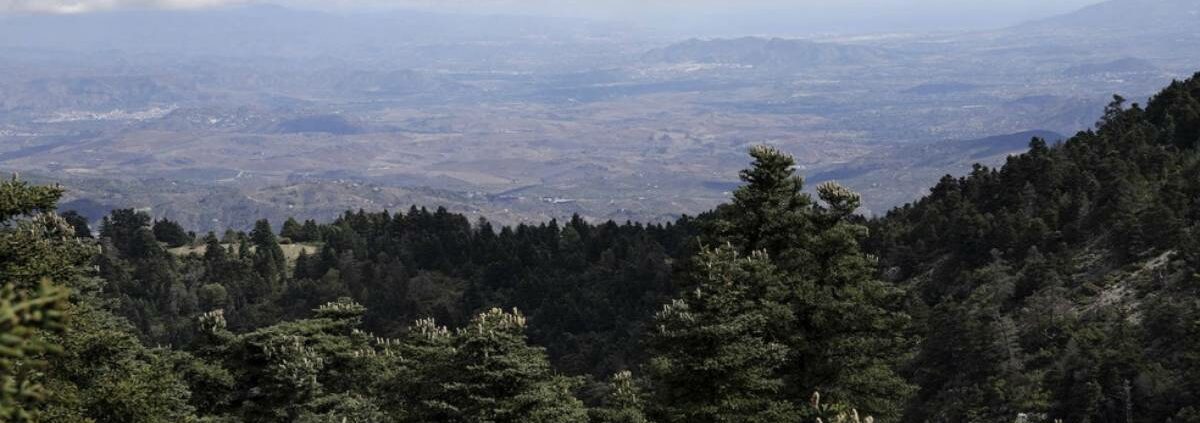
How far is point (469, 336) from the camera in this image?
20844 millimetres

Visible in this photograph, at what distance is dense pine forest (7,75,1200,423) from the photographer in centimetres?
1925

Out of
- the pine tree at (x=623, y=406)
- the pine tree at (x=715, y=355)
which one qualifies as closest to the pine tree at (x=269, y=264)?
the pine tree at (x=623, y=406)

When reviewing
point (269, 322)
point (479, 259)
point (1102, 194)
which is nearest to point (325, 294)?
point (269, 322)

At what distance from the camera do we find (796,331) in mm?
22797

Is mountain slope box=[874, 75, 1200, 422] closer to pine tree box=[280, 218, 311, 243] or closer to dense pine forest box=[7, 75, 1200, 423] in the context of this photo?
dense pine forest box=[7, 75, 1200, 423]

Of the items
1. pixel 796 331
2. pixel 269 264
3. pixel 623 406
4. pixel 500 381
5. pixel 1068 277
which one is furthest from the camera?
pixel 269 264

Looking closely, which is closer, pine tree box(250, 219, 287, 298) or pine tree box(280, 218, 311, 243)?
pine tree box(250, 219, 287, 298)

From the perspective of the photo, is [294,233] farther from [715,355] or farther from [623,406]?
[715,355]

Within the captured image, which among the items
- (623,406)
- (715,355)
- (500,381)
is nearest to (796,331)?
(715,355)

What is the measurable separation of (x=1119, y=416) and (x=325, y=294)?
70.0 metres

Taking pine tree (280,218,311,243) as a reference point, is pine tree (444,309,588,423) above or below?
above

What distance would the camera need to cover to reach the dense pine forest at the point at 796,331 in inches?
758

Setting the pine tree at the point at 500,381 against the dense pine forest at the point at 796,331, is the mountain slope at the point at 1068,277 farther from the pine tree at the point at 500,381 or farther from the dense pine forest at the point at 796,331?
the pine tree at the point at 500,381

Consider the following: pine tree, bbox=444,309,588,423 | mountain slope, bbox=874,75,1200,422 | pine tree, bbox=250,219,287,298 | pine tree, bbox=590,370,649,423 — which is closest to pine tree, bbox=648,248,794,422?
pine tree, bbox=444,309,588,423
